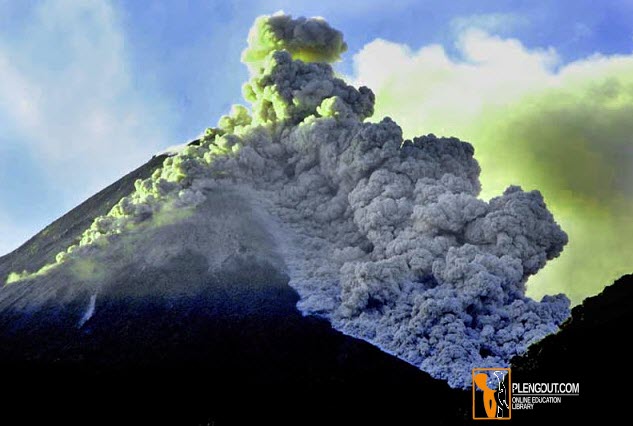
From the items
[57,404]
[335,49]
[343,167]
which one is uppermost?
[335,49]

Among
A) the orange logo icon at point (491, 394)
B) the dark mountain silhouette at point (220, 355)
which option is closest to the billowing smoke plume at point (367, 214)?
the orange logo icon at point (491, 394)

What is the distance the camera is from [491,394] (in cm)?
2669

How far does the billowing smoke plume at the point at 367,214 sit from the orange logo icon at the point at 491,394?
702mm

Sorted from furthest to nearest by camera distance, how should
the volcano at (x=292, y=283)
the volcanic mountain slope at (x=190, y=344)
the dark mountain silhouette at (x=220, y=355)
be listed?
the volcano at (x=292, y=283)
the volcanic mountain slope at (x=190, y=344)
the dark mountain silhouette at (x=220, y=355)

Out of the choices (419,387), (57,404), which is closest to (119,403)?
(57,404)

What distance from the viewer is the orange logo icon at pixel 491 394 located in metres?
25.2

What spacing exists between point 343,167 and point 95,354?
18082 mm

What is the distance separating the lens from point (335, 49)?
55625 mm

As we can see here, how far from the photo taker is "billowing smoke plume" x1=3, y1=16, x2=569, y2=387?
33.1 m

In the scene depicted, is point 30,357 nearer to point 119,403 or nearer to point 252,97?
point 119,403

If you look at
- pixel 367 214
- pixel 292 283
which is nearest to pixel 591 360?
pixel 292 283

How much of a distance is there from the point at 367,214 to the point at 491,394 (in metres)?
16.5

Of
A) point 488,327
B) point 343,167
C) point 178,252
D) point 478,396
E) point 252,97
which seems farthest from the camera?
point 252,97

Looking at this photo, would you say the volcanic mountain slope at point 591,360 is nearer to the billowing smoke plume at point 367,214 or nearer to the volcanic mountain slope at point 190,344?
the volcanic mountain slope at point 190,344
